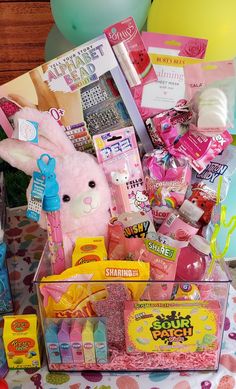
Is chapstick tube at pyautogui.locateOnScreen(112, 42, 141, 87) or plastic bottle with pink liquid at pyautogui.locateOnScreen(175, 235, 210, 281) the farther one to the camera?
chapstick tube at pyautogui.locateOnScreen(112, 42, 141, 87)

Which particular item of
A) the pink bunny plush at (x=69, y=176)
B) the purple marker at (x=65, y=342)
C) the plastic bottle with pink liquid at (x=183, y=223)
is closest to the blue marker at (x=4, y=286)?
the pink bunny plush at (x=69, y=176)

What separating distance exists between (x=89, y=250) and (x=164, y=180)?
9.7 inches

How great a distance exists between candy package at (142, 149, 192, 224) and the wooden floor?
1.07 m

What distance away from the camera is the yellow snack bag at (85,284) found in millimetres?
792

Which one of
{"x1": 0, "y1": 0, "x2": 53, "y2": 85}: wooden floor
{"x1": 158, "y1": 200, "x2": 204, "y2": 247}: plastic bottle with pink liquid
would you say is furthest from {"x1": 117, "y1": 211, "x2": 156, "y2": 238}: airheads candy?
{"x1": 0, "y1": 0, "x2": 53, "y2": 85}: wooden floor

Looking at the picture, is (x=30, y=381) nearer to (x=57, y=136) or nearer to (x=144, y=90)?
(x=57, y=136)

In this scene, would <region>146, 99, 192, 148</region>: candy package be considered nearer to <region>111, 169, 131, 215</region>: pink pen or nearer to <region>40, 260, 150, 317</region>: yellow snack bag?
<region>111, 169, 131, 215</region>: pink pen

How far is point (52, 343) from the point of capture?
0.81 m

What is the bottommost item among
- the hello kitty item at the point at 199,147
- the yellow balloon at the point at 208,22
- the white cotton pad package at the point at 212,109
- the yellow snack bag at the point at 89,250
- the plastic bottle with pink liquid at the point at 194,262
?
the plastic bottle with pink liquid at the point at 194,262

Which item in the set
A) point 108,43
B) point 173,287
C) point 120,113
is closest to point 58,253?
point 173,287

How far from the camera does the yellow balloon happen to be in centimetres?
107

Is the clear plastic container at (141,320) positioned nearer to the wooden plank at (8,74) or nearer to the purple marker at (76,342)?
the purple marker at (76,342)

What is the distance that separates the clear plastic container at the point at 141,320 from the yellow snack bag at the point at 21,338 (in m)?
0.03

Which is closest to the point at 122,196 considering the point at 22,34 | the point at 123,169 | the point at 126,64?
the point at 123,169
